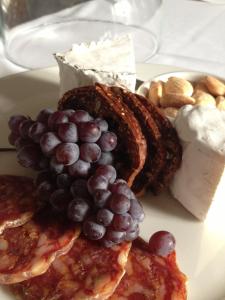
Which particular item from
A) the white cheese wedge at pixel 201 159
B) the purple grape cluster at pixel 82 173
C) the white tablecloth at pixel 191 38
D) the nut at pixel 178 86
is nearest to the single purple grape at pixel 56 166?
the purple grape cluster at pixel 82 173

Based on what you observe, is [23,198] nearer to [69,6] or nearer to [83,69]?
[83,69]

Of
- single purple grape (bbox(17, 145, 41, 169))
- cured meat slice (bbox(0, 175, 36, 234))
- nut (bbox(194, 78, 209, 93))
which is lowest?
cured meat slice (bbox(0, 175, 36, 234))

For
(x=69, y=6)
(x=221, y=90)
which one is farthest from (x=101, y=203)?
(x=69, y=6)

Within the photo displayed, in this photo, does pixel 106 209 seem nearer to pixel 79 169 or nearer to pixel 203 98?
pixel 79 169

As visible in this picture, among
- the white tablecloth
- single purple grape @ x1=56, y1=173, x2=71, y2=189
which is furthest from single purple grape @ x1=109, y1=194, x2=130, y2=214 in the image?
the white tablecloth

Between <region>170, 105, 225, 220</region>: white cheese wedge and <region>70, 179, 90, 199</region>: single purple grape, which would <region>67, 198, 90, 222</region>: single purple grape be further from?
<region>170, 105, 225, 220</region>: white cheese wedge

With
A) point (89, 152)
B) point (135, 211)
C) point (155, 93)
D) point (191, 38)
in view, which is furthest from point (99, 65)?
point (191, 38)

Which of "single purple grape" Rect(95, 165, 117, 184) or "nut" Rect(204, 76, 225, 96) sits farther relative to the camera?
"nut" Rect(204, 76, 225, 96)
